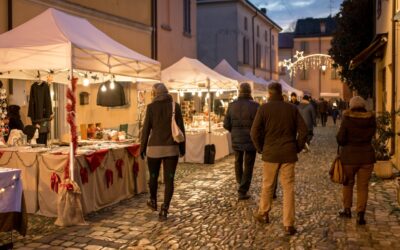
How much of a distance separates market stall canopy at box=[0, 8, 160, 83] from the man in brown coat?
106 inches

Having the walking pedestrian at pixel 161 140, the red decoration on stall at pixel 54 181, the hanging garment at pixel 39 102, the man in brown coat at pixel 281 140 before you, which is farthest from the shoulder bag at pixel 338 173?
the hanging garment at pixel 39 102

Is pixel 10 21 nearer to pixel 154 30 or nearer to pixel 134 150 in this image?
pixel 134 150

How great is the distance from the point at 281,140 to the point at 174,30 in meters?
13.8

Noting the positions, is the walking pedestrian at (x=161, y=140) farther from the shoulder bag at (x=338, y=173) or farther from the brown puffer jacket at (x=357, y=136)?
the brown puffer jacket at (x=357, y=136)

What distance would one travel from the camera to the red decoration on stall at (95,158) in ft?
23.3

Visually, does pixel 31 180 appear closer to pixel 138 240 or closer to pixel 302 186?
pixel 138 240

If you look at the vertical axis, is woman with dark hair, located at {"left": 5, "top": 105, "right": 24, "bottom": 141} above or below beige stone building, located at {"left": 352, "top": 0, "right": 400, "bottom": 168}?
below

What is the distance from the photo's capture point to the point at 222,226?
21.2 feet

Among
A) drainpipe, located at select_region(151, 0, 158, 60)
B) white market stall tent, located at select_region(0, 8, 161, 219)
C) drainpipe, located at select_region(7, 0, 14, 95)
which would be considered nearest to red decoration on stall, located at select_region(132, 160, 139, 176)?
white market stall tent, located at select_region(0, 8, 161, 219)

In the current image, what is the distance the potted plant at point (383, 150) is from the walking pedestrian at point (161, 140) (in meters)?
4.91

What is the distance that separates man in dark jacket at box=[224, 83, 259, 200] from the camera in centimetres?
779

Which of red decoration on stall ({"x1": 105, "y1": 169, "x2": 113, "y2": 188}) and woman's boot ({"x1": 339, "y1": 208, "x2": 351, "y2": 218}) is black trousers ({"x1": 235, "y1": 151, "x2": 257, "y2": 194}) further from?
red decoration on stall ({"x1": 105, "y1": 169, "x2": 113, "y2": 188})

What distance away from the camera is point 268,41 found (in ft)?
124

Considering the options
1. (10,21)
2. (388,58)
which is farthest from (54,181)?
(388,58)
